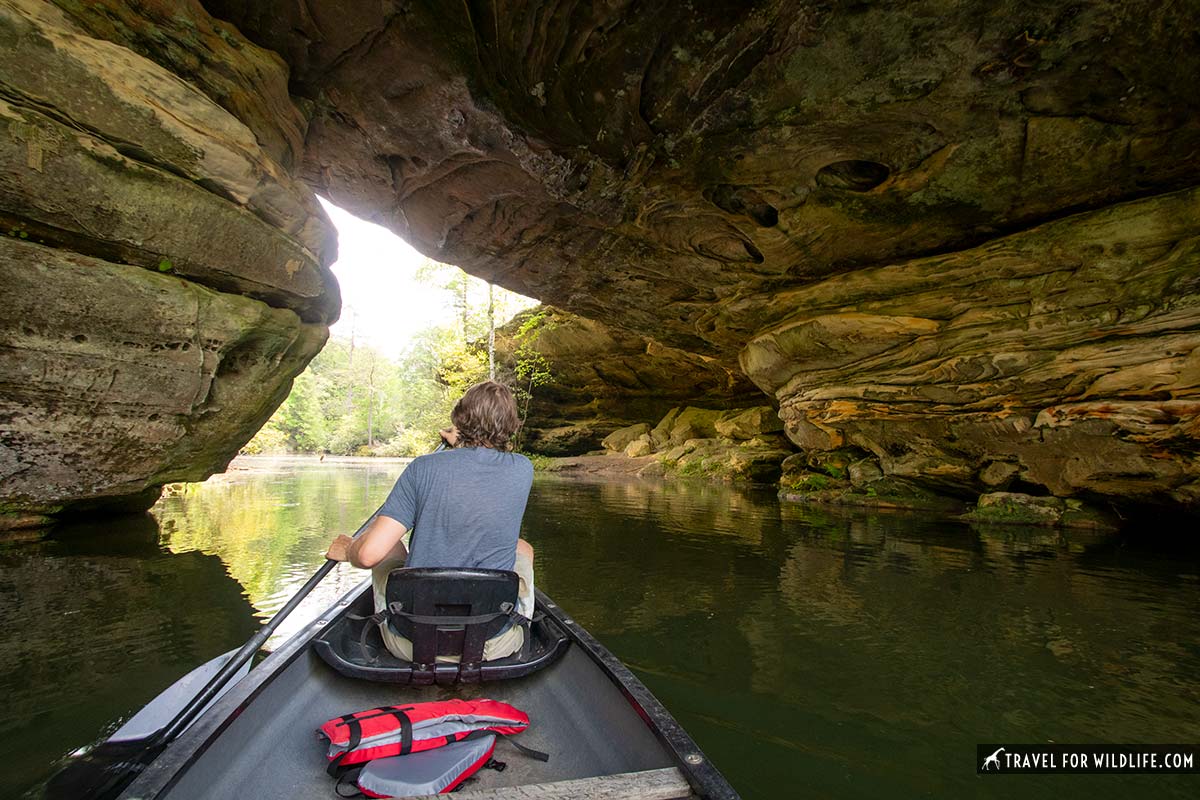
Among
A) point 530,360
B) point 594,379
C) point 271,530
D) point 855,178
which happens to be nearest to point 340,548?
point 271,530

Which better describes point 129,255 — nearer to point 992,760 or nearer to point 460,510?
point 460,510

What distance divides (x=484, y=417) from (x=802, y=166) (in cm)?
631

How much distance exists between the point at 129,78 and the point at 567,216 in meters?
5.60

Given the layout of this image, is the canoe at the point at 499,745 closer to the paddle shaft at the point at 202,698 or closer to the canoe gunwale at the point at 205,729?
the canoe gunwale at the point at 205,729

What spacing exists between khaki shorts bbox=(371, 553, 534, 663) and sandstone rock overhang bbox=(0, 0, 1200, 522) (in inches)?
184

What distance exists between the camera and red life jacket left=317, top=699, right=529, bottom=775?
185cm

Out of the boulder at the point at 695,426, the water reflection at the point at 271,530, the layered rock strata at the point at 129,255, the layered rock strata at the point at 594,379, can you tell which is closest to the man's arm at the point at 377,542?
the water reflection at the point at 271,530

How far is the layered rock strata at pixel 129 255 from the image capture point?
440 centimetres

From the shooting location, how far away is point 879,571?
6.26 meters

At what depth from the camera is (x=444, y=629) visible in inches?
93.0

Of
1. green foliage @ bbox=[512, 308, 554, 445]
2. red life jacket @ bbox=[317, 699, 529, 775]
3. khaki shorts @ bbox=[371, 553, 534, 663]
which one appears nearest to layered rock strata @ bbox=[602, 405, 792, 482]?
green foliage @ bbox=[512, 308, 554, 445]

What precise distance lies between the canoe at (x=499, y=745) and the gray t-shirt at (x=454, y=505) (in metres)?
0.64

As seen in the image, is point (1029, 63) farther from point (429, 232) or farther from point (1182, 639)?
point (429, 232)

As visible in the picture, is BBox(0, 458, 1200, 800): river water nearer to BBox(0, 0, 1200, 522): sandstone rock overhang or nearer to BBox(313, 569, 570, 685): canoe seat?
BBox(313, 569, 570, 685): canoe seat
